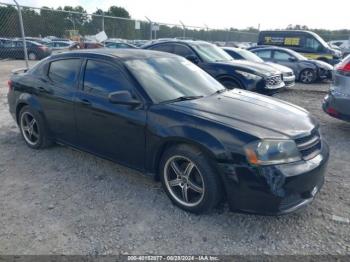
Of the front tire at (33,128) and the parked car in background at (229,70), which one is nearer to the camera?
the front tire at (33,128)

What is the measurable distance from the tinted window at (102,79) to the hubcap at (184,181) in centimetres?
103

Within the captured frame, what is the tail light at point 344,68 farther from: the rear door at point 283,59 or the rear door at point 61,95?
the rear door at point 283,59

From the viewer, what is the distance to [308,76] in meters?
11.8

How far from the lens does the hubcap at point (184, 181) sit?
3045 mm

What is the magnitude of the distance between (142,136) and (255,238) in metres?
1.49

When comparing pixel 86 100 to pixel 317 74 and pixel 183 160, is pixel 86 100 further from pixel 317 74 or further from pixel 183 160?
pixel 317 74

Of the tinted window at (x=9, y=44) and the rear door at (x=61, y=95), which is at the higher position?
the rear door at (x=61, y=95)

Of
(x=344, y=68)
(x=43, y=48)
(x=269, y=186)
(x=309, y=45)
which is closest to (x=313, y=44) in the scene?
(x=309, y=45)

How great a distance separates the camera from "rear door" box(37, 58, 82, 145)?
13.0ft

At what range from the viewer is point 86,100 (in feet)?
12.3

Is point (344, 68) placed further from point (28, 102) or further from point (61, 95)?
point (28, 102)

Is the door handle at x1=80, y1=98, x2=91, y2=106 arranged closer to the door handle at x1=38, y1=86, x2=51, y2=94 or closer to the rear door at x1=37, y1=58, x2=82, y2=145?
the rear door at x1=37, y1=58, x2=82, y2=145

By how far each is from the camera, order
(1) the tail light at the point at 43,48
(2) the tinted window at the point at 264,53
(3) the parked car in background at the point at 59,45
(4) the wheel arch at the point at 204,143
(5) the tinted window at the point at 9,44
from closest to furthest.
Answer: (4) the wheel arch at the point at 204,143 → (2) the tinted window at the point at 264,53 → (5) the tinted window at the point at 9,44 → (1) the tail light at the point at 43,48 → (3) the parked car in background at the point at 59,45

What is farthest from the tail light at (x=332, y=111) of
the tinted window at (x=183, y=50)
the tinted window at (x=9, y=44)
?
the tinted window at (x=9, y=44)
